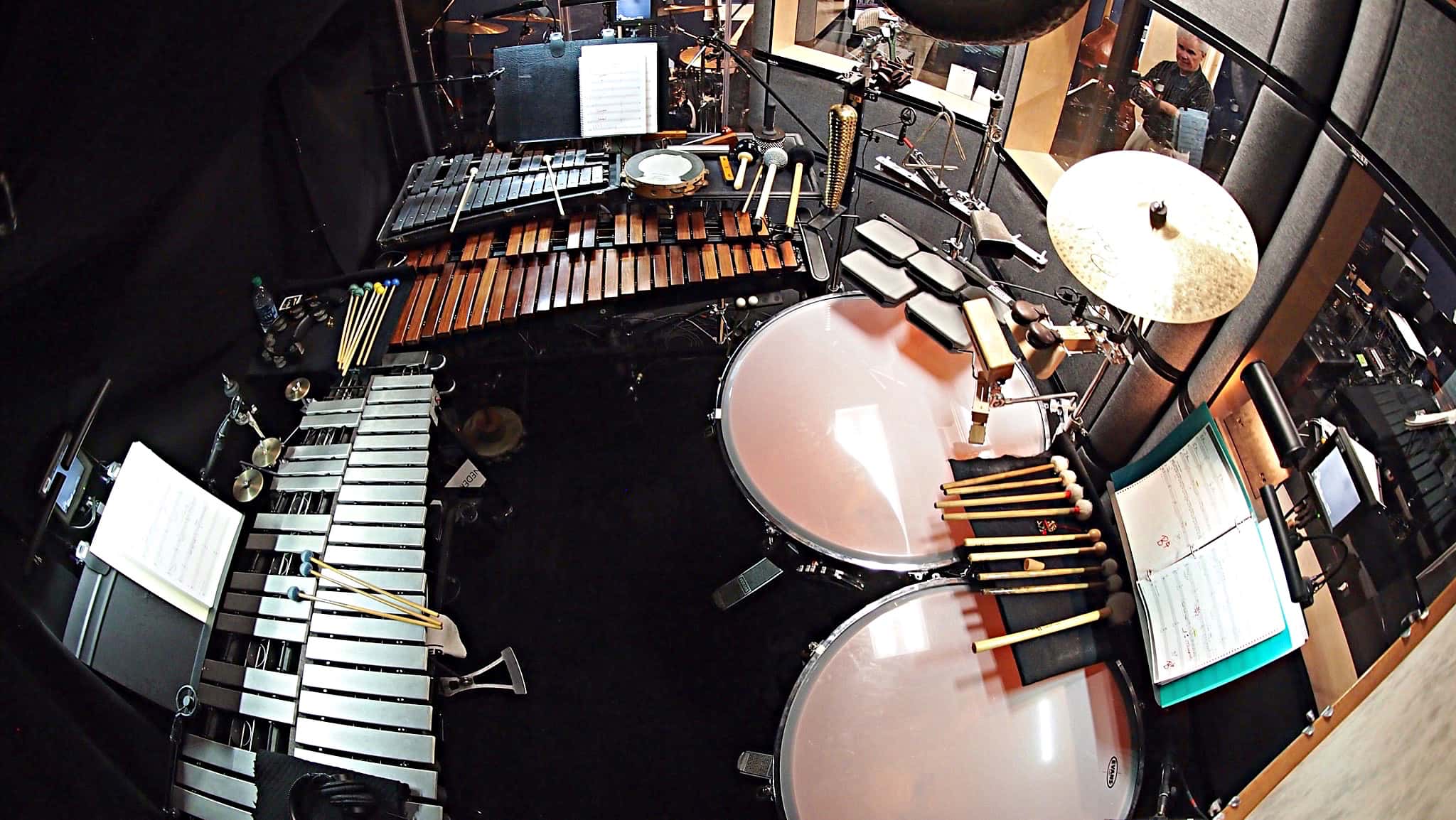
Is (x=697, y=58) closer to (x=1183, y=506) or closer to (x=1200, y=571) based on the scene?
(x=1183, y=506)

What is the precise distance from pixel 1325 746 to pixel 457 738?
289 cm

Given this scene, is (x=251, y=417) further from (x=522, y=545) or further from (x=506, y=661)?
(x=506, y=661)

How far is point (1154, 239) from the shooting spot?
237cm

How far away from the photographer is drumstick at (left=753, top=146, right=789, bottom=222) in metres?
4.45

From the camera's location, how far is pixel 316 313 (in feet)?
13.3

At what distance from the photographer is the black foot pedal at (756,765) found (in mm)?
3045

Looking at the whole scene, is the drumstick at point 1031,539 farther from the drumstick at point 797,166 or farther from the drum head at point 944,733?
the drumstick at point 797,166

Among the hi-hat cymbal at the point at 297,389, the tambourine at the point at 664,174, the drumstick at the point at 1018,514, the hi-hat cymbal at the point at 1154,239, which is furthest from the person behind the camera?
the tambourine at the point at 664,174

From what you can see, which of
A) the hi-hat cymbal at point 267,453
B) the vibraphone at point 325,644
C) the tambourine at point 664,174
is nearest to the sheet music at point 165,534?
the vibraphone at point 325,644

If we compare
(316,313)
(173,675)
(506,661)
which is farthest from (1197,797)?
(316,313)

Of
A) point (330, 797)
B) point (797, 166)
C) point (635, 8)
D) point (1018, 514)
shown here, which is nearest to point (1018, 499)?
point (1018, 514)

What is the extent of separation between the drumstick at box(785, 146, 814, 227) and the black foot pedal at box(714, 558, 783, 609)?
1973 mm

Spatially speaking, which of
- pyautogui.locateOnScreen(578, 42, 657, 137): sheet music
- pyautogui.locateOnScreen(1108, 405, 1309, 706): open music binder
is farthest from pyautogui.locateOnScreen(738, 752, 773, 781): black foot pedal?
pyautogui.locateOnScreen(578, 42, 657, 137): sheet music

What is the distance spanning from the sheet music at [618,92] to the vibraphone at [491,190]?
0.59 feet
